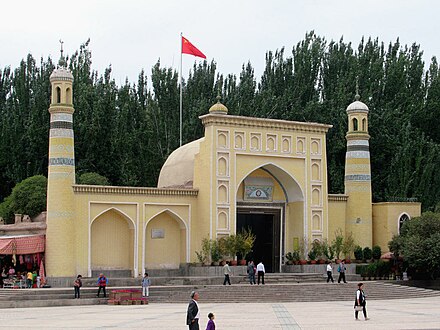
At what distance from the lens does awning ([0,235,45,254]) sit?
2989 cm

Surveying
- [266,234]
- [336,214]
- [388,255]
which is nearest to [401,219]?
[388,255]

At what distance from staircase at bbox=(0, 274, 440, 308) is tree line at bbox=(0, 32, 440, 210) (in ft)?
41.1

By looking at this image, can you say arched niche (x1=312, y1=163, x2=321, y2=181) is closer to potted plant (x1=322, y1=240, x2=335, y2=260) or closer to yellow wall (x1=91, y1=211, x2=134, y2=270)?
potted plant (x1=322, y1=240, x2=335, y2=260)

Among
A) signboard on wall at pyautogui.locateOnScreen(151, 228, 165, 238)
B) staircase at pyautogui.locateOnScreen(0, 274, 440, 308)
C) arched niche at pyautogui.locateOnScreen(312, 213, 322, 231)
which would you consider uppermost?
arched niche at pyautogui.locateOnScreen(312, 213, 322, 231)

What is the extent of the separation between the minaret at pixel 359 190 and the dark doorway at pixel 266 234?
3.26 metres

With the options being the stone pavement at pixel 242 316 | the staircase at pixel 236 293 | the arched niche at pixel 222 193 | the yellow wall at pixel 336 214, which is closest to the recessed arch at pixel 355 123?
the yellow wall at pixel 336 214

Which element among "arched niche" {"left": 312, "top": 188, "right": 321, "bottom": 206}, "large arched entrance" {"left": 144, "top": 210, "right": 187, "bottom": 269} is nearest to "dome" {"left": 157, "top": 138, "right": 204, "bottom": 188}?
"large arched entrance" {"left": 144, "top": 210, "right": 187, "bottom": 269}

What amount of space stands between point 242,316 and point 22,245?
35.1 feet

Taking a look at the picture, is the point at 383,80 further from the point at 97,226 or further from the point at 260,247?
the point at 97,226

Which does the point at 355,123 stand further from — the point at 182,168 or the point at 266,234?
the point at 182,168

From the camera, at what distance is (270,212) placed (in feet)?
118

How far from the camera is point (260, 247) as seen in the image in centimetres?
3594

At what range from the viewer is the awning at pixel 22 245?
29891 millimetres

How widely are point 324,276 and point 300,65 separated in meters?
16.2
